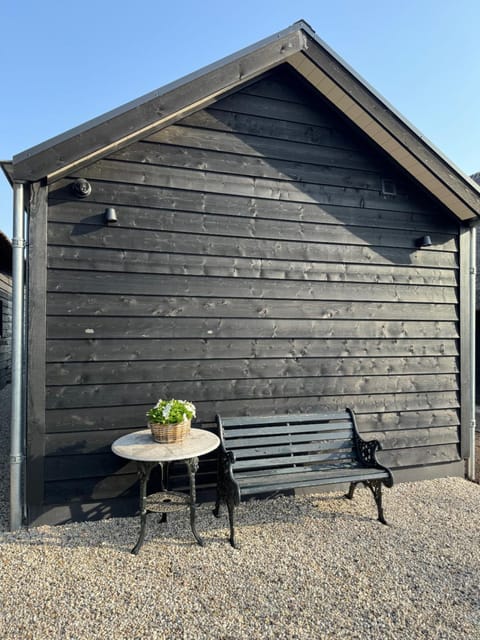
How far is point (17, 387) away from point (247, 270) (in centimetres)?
205

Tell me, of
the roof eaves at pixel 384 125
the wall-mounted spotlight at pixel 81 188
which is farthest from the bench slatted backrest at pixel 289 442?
the roof eaves at pixel 384 125

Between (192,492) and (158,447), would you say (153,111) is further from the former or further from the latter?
(192,492)

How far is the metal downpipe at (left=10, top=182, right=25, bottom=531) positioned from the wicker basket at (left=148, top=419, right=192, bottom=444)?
1016 mm

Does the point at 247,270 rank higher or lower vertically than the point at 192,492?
higher

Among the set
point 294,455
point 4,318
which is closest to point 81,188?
point 294,455

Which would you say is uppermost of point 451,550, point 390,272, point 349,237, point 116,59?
point 116,59

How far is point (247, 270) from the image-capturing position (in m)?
3.38

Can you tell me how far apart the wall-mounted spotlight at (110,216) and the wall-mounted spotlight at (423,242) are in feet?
9.91

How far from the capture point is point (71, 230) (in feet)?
9.66

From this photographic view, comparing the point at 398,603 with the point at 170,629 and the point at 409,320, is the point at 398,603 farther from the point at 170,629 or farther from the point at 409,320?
the point at 409,320

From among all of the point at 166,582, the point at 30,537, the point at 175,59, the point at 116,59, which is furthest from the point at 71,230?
the point at 116,59

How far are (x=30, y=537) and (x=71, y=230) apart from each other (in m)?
2.28

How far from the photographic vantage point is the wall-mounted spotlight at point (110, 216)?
296 centimetres

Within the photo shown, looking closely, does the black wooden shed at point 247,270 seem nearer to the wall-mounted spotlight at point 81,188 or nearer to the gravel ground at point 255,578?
the wall-mounted spotlight at point 81,188
